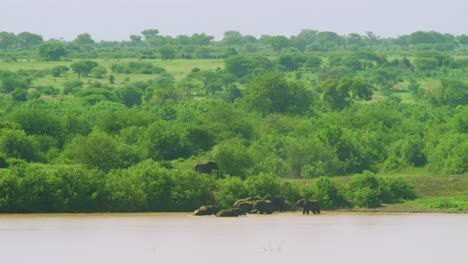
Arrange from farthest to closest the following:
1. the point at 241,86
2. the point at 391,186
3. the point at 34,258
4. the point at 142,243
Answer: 1. the point at 241,86
2. the point at 391,186
3. the point at 142,243
4. the point at 34,258

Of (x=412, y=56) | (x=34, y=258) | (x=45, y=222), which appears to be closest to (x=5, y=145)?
(x=45, y=222)

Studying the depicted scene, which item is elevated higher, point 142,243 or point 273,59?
point 142,243

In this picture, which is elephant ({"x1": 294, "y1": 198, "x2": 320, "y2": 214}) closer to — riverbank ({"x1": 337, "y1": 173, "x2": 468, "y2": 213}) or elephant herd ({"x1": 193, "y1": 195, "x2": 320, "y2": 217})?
elephant herd ({"x1": 193, "y1": 195, "x2": 320, "y2": 217})

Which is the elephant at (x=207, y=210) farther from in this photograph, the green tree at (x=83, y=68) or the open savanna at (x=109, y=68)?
the green tree at (x=83, y=68)

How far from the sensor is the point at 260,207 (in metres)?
42.3

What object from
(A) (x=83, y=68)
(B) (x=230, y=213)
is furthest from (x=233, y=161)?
(A) (x=83, y=68)

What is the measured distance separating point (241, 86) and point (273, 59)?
1103 inches

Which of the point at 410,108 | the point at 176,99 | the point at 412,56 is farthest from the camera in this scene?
the point at 412,56

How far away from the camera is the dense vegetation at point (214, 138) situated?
42594mm

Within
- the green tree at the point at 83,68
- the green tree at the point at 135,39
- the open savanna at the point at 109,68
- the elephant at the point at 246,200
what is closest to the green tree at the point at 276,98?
the open savanna at the point at 109,68

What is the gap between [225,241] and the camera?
Answer: 3366 cm

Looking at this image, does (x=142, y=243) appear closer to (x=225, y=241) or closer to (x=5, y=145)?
(x=225, y=241)

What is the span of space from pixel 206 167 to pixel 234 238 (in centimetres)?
1283

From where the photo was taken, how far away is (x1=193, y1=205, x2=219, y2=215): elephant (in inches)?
1626
